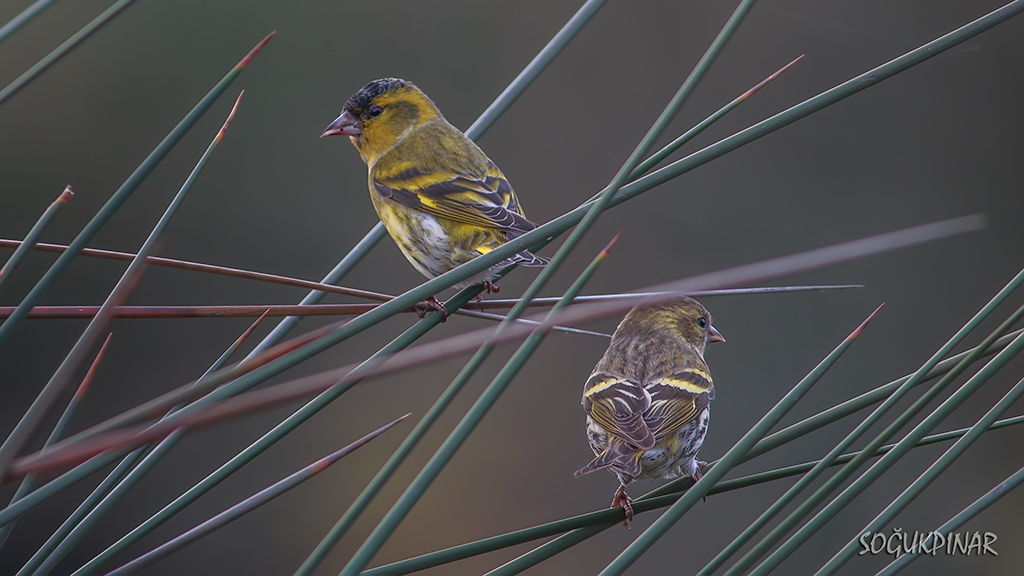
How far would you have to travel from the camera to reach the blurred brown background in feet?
21.1

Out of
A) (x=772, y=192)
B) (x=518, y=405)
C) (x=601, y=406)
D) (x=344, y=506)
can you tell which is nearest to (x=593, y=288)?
(x=518, y=405)

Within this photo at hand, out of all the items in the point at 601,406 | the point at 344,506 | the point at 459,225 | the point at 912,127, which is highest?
the point at 912,127

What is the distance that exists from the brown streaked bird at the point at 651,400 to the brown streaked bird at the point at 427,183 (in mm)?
560

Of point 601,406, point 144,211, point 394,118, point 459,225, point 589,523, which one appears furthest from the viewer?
point 144,211

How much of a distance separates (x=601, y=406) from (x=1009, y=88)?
6.06 metres

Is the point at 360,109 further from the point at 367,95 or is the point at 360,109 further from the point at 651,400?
the point at 651,400

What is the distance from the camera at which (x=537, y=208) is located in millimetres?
7133

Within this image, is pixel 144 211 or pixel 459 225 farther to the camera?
pixel 144 211

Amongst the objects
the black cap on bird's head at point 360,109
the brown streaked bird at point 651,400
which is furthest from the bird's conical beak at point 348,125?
the brown streaked bird at point 651,400

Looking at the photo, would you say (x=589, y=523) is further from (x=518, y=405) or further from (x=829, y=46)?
(x=829, y=46)

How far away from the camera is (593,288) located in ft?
22.5

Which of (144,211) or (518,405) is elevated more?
(144,211)

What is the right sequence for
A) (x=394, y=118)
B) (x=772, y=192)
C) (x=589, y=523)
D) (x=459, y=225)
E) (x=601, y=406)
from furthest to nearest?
1. (x=772, y=192)
2. (x=394, y=118)
3. (x=459, y=225)
4. (x=601, y=406)
5. (x=589, y=523)

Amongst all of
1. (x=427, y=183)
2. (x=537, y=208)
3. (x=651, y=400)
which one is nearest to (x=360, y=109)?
(x=427, y=183)
